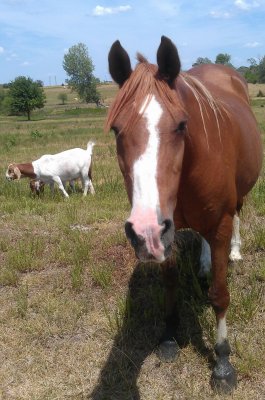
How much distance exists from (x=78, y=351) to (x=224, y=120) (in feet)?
6.51

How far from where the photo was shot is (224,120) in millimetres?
2887

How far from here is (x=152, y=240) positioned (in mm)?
1871

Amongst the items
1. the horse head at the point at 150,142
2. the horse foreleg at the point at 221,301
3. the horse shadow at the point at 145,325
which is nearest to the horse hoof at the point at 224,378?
the horse foreleg at the point at 221,301

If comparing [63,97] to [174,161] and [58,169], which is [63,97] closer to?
[58,169]

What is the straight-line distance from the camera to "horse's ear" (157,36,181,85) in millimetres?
2076

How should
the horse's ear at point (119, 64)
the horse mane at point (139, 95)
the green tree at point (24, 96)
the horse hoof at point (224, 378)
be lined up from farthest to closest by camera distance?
1. the green tree at point (24, 96)
2. the horse hoof at point (224, 378)
3. the horse's ear at point (119, 64)
4. the horse mane at point (139, 95)

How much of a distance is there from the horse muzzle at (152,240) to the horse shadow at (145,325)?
1331mm

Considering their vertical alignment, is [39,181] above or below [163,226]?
below

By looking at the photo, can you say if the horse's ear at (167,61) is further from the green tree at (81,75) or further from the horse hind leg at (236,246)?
the green tree at (81,75)

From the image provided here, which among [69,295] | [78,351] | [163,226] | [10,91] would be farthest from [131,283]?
[10,91]

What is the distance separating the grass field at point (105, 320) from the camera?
2.87 metres

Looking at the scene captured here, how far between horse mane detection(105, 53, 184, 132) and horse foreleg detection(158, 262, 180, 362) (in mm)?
1407

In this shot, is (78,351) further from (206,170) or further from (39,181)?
(39,181)

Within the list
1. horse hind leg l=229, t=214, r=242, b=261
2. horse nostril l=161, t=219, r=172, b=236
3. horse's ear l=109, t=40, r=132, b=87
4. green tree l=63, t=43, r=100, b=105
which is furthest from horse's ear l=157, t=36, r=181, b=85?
green tree l=63, t=43, r=100, b=105
